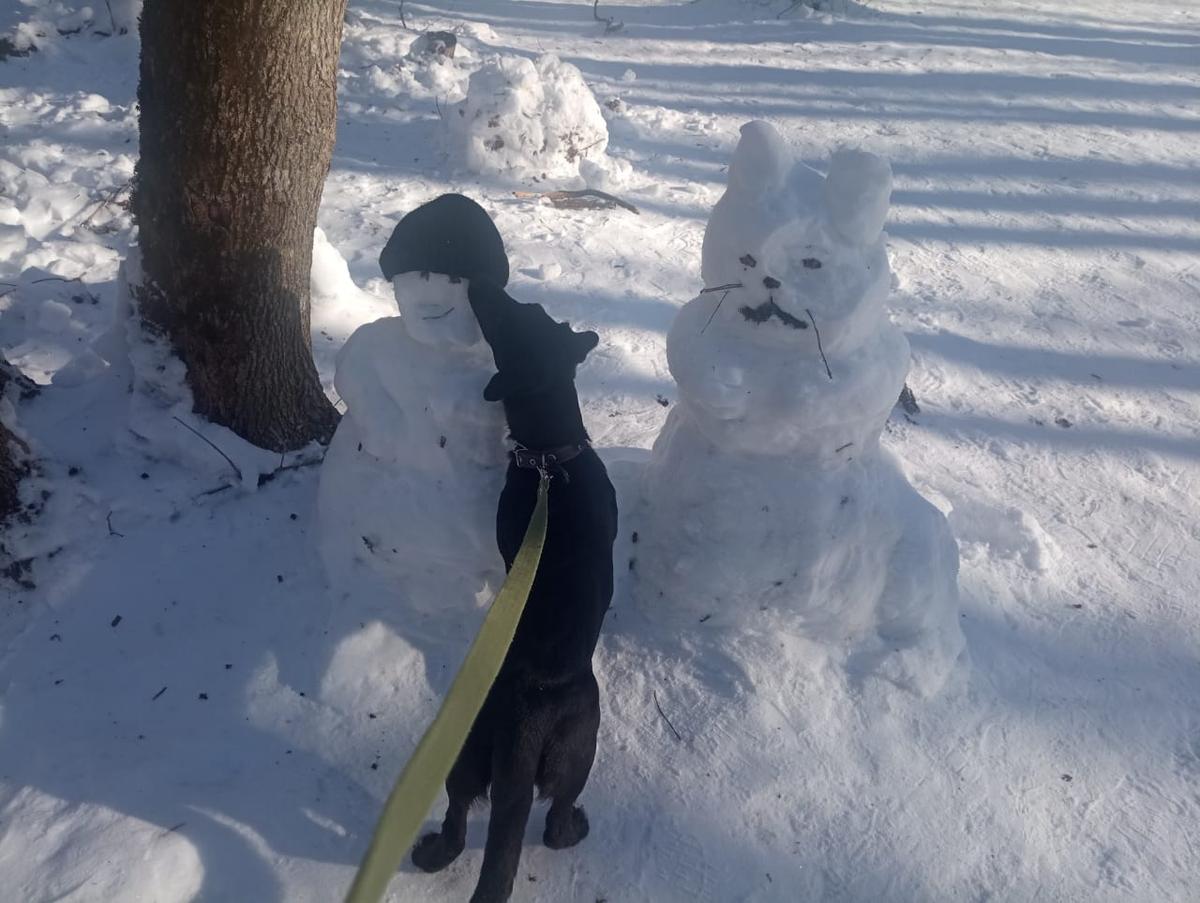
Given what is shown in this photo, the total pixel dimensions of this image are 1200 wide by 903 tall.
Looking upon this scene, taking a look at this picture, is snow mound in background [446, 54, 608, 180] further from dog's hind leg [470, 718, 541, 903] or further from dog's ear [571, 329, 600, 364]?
dog's hind leg [470, 718, 541, 903]

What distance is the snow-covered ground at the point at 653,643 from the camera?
189cm

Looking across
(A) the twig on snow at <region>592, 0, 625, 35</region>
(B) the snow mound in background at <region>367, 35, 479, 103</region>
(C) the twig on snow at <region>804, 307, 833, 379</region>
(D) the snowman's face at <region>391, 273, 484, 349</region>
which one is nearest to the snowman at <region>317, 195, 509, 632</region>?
(D) the snowman's face at <region>391, 273, 484, 349</region>

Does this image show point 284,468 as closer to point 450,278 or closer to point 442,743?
point 450,278

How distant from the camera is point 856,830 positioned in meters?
1.97

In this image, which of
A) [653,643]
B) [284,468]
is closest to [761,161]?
[653,643]

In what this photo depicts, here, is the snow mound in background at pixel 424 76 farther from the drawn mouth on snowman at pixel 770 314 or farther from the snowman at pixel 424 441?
the drawn mouth on snowman at pixel 770 314

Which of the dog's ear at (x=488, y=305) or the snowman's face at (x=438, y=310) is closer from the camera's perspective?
the dog's ear at (x=488, y=305)

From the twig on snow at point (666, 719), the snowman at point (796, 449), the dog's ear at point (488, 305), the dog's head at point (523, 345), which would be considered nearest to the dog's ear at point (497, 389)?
the dog's head at point (523, 345)

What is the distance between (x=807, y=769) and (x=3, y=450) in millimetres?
2300

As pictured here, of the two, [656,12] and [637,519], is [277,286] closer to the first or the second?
[637,519]

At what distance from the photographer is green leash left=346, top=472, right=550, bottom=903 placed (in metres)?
1.37

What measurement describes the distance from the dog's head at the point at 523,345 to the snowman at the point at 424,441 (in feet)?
0.39

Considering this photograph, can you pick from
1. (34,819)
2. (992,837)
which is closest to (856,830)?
(992,837)

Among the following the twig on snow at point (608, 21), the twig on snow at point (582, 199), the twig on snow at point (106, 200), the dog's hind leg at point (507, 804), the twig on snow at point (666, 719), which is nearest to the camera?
the dog's hind leg at point (507, 804)
